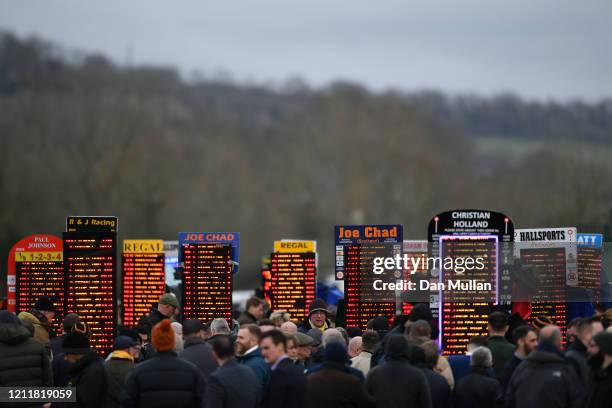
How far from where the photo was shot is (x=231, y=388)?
11.5m

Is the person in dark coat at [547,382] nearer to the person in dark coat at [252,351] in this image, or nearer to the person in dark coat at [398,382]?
the person in dark coat at [398,382]

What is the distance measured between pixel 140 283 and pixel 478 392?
12620 millimetres

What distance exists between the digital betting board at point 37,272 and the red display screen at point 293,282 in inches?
179

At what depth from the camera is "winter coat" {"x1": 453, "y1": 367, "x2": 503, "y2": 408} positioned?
12000 millimetres

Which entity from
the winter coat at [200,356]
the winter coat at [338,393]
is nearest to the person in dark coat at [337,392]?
the winter coat at [338,393]

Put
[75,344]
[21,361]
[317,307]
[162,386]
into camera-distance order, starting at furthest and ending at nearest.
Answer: [317,307], [75,344], [21,361], [162,386]

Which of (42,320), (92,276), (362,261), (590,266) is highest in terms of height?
(362,261)

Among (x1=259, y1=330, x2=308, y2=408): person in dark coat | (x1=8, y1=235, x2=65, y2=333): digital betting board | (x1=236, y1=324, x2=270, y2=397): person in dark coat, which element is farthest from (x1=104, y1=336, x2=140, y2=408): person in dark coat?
(x1=8, y1=235, x2=65, y2=333): digital betting board

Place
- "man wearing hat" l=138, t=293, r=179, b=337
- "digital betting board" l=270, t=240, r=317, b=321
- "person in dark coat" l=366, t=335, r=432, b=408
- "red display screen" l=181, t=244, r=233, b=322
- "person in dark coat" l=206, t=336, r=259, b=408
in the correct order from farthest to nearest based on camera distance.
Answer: "digital betting board" l=270, t=240, r=317, b=321 → "red display screen" l=181, t=244, r=233, b=322 → "man wearing hat" l=138, t=293, r=179, b=337 → "person in dark coat" l=366, t=335, r=432, b=408 → "person in dark coat" l=206, t=336, r=259, b=408

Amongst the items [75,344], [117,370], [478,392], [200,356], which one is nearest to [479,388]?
[478,392]

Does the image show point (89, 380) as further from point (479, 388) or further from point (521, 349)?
point (521, 349)

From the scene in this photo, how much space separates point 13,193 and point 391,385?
218 ft

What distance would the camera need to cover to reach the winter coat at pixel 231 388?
37.6ft

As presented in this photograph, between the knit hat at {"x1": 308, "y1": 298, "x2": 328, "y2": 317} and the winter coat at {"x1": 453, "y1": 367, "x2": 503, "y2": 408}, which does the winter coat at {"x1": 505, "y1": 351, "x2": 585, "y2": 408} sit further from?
the knit hat at {"x1": 308, "y1": 298, "x2": 328, "y2": 317}
